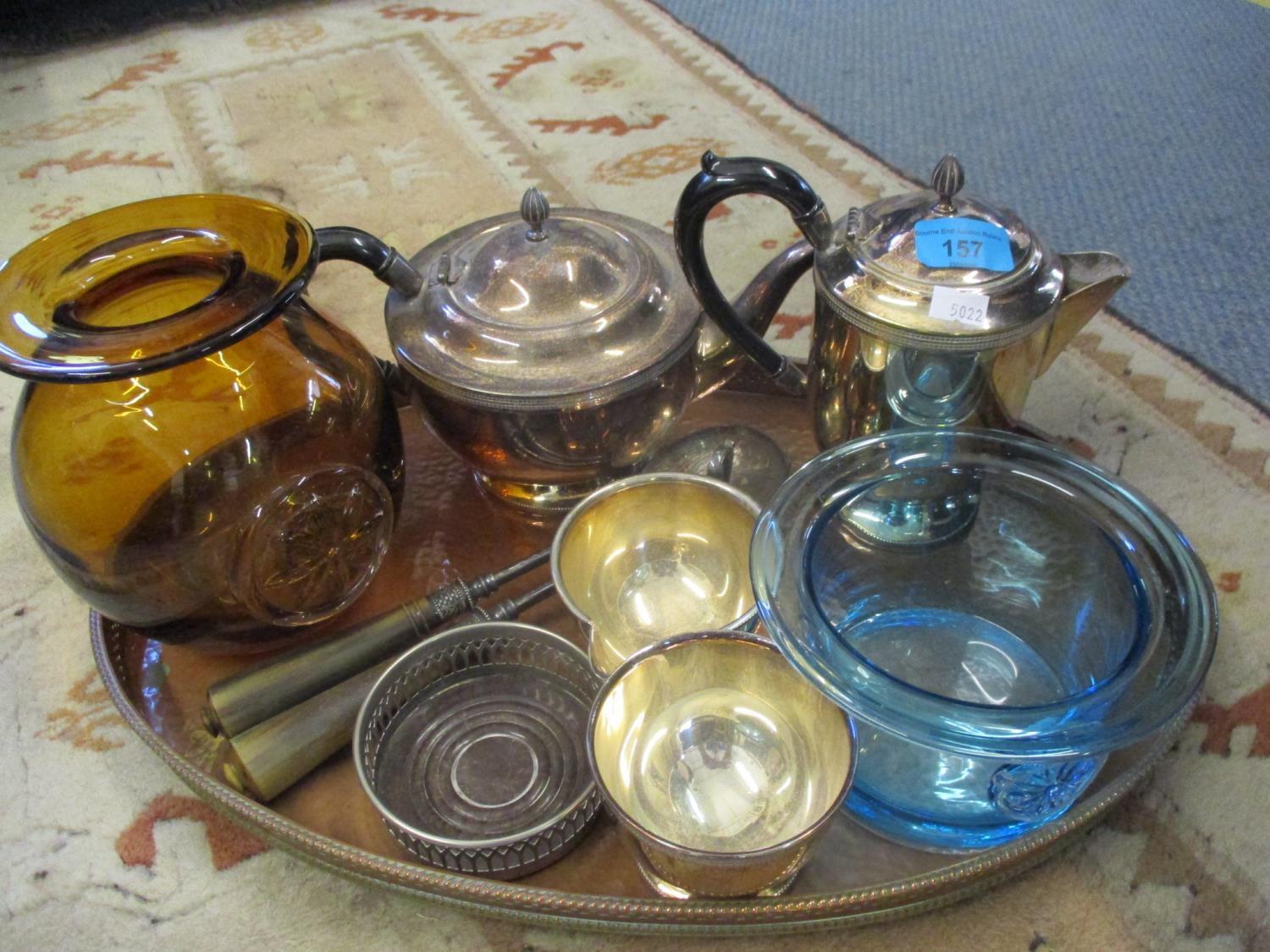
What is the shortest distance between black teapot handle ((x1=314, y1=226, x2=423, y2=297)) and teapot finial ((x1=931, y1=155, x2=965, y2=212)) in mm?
259

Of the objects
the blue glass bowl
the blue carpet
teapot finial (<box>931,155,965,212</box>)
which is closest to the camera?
the blue glass bowl

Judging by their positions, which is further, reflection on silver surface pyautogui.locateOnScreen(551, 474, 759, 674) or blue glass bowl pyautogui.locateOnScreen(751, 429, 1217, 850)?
reflection on silver surface pyautogui.locateOnScreen(551, 474, 759, 674)

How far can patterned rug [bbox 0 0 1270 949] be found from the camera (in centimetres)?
48

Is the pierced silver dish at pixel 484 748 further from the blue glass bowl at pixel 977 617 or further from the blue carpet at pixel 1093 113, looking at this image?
the blue carpet at pixel 1093 113

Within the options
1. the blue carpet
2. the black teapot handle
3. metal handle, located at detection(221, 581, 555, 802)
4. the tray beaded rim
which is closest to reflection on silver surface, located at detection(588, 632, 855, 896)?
the tray beaded rim

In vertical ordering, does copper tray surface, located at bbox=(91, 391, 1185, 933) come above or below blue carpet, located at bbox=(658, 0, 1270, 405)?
above

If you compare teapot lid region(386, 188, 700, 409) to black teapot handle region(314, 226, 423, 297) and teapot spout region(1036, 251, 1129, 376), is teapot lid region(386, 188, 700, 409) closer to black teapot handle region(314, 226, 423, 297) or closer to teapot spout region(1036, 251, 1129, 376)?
black teapot handle region(314, 226, 423, 297)

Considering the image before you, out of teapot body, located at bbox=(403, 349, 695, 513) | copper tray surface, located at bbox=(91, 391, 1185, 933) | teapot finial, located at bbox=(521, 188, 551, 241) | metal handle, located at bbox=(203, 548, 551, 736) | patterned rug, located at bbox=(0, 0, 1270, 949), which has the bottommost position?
patterned rug, located at bbox=(0, 0, 1270, 949)

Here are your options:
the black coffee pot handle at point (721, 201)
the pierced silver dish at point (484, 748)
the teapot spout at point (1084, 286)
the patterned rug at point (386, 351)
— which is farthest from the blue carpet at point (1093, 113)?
the pierced silver dish at point (484, 748)

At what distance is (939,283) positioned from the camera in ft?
1.57

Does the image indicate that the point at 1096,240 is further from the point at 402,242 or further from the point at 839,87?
the point at 402,242

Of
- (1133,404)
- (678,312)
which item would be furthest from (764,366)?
(1133,404)

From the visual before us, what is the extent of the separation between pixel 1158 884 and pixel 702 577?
253mm

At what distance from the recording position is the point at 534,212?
0.51 metres
